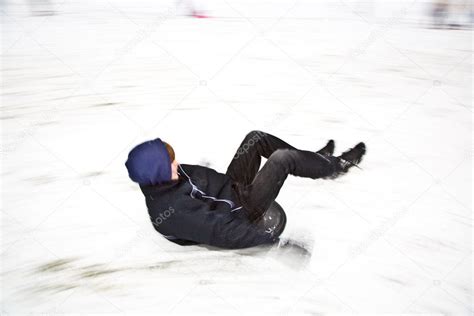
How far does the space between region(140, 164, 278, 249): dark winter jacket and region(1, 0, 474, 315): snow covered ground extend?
0.20 meters

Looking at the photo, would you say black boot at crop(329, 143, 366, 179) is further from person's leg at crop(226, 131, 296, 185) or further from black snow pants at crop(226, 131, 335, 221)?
person's leg at crop(226, 131, 296, 185)

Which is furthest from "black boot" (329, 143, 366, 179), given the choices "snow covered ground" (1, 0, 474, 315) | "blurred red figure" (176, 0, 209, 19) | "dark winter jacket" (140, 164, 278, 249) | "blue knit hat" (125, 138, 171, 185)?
"blurred red figure" (176, 0, 209, 19)

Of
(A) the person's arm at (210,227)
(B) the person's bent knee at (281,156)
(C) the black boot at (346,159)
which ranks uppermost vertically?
(B) the person's bent knee at (281,156)

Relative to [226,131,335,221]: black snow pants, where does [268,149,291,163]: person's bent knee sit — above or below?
above

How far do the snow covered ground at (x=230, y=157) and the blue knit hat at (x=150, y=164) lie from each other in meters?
0.43

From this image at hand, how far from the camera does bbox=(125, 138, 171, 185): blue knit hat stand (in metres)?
1.38

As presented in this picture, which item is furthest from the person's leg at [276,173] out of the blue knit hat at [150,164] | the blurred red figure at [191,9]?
the blurred red figure at [191,9]

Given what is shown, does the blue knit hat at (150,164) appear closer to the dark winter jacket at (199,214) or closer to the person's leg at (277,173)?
the dark winter jacket at (199,214)

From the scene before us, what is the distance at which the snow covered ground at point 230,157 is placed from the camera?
1.53 meters

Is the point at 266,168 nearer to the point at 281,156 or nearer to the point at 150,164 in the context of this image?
the point at 281,156

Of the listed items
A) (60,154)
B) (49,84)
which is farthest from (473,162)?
(49,84)

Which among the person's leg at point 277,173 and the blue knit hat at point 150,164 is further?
the person's leg at point 277,173

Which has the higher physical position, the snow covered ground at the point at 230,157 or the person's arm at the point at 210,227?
the person's arm at the point at 210,227

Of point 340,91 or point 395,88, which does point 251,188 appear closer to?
point 340,91
